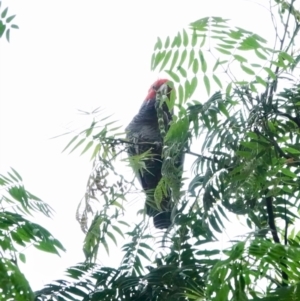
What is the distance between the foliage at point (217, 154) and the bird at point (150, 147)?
0.53 feet

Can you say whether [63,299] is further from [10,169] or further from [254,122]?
[254,122]

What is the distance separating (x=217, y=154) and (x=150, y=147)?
50 cm

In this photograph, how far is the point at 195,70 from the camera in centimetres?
131

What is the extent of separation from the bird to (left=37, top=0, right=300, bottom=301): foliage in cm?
16

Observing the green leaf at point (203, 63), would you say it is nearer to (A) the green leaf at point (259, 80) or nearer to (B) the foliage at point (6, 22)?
(A) the green leaf at point (259, 80)

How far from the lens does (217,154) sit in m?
1.35

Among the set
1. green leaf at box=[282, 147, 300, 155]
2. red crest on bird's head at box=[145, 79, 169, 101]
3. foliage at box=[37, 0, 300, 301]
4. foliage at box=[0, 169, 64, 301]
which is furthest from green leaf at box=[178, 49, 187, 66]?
red crest on bird's head at box=[145, 79, 169, 101]

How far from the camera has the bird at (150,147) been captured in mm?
1647

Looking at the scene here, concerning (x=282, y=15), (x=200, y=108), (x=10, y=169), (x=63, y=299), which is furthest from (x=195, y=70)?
(x=63, y=299)

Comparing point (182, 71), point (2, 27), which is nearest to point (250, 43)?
point (182, 71)

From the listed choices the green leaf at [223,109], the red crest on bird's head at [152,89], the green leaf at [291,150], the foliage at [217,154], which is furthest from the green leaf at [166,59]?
the red crest on bird's head at [152,89]

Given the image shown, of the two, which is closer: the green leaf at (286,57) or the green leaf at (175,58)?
the green leaf at (286,57)

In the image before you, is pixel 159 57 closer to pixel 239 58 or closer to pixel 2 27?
pixel 239 58

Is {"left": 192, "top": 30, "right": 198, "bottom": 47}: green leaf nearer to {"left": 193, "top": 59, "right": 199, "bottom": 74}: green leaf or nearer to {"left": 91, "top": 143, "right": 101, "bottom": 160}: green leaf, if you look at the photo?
{"left": 193, "top": 59, "right": 199, "bottom": 74}: green leaf
